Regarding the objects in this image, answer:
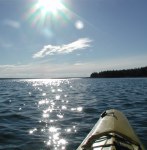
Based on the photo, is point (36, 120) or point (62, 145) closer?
point (62, 145)

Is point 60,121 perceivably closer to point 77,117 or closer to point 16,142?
point 77,117

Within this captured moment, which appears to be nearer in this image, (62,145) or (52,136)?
(62,145)

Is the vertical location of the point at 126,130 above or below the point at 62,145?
above

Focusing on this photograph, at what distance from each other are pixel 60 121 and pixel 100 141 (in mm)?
7541

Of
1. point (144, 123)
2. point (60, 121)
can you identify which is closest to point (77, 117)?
point (60, 121)

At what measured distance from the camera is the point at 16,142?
435 inches

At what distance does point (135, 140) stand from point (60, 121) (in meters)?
7.54

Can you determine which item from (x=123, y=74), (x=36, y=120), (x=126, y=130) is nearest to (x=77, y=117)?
(x=36, y=120)

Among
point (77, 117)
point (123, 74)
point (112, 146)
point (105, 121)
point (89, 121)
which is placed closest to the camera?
point (112, 146)

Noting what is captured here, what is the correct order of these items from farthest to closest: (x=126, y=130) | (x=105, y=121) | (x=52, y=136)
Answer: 1. (x=52, y=136)
2. (x=105, y=121)
3. (x=126, y=130)

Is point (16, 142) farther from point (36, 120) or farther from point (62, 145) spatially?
point (36, 120)

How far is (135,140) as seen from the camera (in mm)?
8516

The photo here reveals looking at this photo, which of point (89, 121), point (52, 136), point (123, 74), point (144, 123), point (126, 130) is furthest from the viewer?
point (123, 74)

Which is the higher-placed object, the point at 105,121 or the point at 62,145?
the point at 105,121
